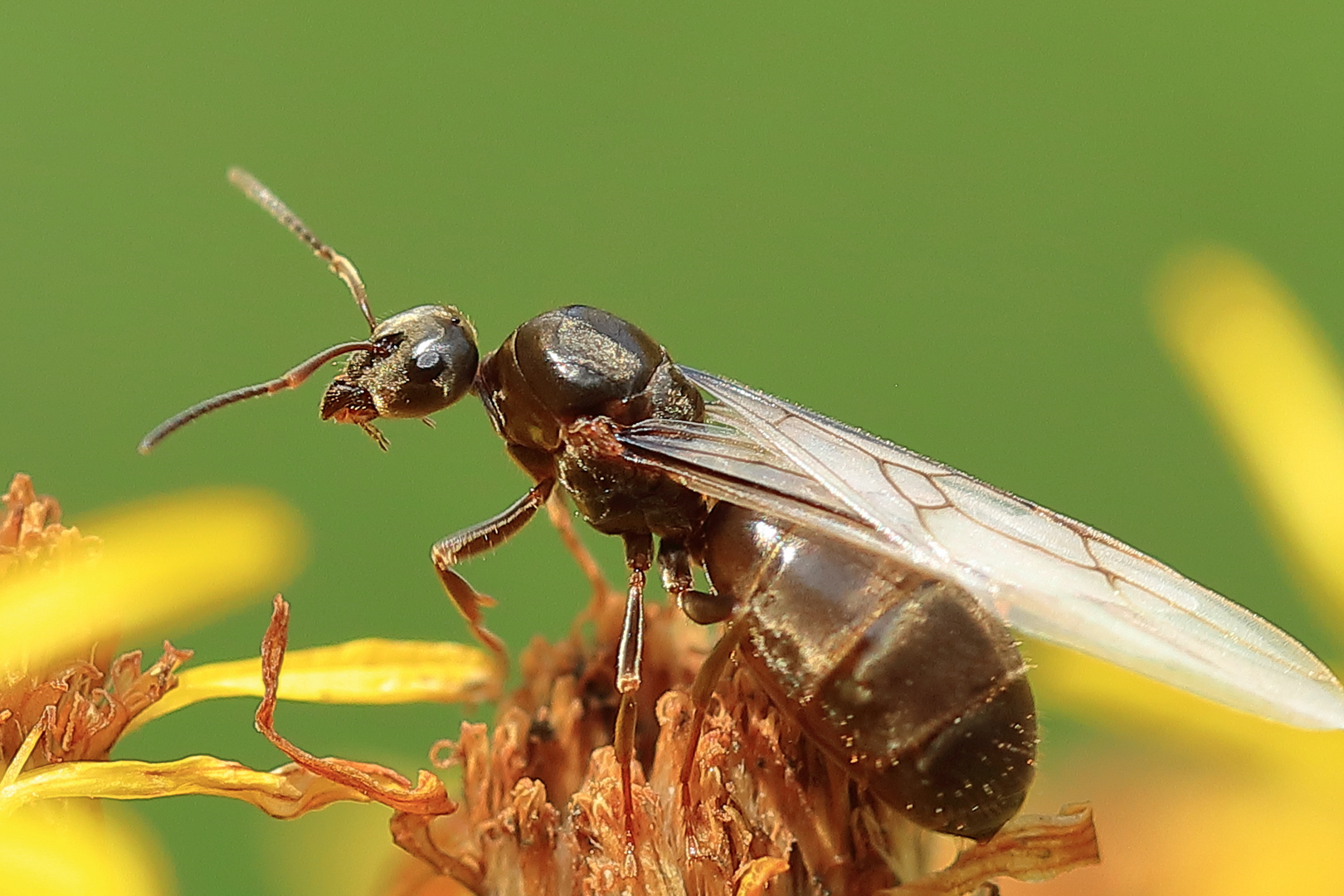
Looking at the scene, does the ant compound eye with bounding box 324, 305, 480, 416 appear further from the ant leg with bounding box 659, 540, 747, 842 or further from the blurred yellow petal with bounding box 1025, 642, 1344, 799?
the blurred yellow petal with bounding box 1025, 642, 1344, 799

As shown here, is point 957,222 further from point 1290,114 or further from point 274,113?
point 274,113

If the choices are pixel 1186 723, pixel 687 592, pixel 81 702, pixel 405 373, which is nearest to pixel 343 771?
pixel 81 702

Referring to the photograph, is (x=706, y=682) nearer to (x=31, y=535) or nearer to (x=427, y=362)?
(x=427, y=362)

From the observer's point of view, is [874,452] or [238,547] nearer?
[874,452]

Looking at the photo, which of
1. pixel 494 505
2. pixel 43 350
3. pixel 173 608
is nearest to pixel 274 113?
pixel 43 350

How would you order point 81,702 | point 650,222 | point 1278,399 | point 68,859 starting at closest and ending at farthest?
point 68,859
point 81,702
point 1278,399
point 650,222

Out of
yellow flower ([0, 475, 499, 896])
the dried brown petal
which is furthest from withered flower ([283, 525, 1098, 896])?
the dried brown petal
